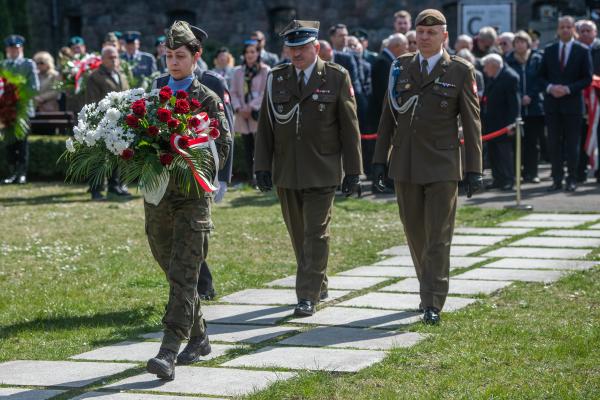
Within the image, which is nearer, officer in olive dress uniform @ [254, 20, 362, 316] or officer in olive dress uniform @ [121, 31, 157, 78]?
officer in olive dress uniform @ [254, 20, 362, 316]

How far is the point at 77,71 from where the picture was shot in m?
19.1

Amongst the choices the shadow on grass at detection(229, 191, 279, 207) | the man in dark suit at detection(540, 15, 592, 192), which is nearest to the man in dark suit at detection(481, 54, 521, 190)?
the man in dark suit at detection(540, 15, 592, 192)

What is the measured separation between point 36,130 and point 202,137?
585 inches

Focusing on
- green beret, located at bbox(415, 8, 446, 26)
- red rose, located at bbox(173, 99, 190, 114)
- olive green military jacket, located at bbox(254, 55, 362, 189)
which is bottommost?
olive green military jacket, located at bbox(254, 55, 362, 189)

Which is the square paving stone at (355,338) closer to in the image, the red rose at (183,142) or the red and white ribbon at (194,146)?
the red and white ribbon at (194,146)

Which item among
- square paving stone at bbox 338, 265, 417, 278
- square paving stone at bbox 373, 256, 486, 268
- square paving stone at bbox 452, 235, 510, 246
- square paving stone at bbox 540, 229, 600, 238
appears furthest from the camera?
square paving stone at bbox 540, 229, 600, 238

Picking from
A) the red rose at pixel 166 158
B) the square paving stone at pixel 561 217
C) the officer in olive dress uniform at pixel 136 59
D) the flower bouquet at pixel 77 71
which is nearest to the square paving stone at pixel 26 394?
the red rose at pixel 166 158

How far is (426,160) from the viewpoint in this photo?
8609 millimetres

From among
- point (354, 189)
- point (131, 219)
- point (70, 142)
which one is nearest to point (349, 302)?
point (354, 189)

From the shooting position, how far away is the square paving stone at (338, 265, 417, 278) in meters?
10.4

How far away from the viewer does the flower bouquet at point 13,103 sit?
14.5 m

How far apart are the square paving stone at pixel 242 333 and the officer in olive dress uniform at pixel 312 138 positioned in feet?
1.93

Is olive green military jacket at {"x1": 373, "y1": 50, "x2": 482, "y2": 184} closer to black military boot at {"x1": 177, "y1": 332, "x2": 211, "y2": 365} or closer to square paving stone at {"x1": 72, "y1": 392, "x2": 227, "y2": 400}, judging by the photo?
black military boot at {"x1": 177, "y1": 332, "x2": 211, "y2": 365}

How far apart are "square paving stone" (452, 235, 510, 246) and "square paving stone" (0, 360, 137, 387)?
5453mm
